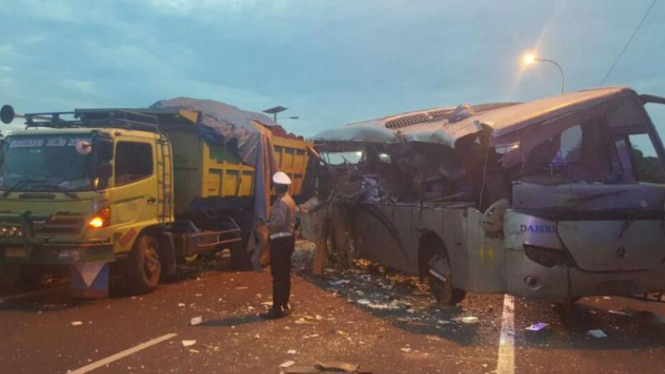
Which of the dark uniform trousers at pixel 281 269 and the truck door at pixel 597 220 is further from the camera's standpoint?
the dark uniform trousers at pixel 281 269

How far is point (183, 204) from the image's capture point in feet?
34.4

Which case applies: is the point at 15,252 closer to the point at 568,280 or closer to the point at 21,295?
the point at 21,295

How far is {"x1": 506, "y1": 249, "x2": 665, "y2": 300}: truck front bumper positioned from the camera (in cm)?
649

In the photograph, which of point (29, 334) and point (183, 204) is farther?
point (183, 204)

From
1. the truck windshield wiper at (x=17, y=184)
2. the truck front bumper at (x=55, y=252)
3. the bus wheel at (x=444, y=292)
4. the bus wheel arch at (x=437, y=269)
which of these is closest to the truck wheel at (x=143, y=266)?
the truck front bumper at (x=55, y=252)

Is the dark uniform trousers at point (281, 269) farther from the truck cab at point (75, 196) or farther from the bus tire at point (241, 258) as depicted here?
the bus tire at point (241, 258)

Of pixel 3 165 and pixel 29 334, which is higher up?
pixel 3 165

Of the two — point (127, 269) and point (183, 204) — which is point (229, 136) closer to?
point (183, 204)

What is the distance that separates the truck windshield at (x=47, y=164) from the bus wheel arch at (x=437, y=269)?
471cm

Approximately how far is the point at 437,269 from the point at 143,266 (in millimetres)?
4377

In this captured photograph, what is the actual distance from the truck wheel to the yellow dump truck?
2 centimetres

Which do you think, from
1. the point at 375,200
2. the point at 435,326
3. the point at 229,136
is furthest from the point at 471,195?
Answer: the point at 229,136

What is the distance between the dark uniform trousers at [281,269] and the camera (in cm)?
774

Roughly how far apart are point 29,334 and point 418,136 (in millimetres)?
5753
